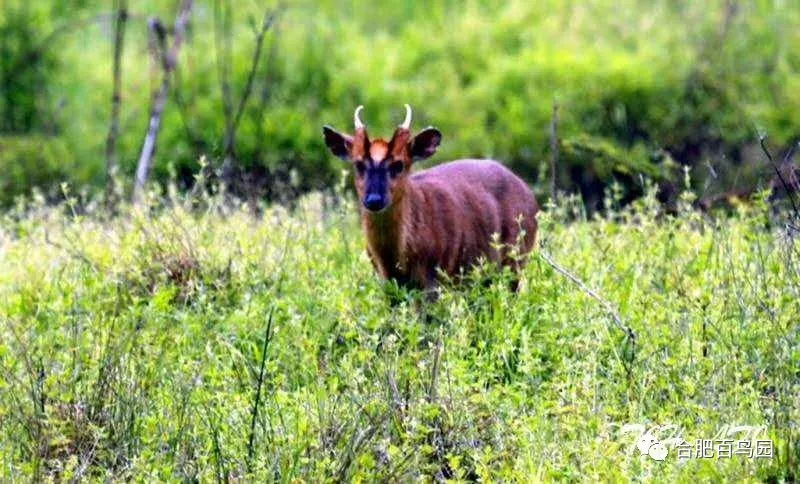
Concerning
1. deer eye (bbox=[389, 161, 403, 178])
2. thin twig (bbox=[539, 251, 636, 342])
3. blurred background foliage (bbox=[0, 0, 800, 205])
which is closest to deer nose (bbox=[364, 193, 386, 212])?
deer eye (bbox=[389, 161, 403, 178])

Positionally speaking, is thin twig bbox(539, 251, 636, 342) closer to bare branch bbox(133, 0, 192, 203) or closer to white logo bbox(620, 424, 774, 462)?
white logo bbox(620, 424, 774, 462)

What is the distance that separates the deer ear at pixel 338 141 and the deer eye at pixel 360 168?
22 centimetres

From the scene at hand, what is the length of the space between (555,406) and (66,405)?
1882 mm

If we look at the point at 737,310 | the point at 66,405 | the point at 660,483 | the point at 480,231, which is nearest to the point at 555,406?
the point at 660,483

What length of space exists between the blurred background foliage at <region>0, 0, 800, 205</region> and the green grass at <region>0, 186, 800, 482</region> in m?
5.19

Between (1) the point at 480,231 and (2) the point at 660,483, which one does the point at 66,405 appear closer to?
(2) the point at 660,483

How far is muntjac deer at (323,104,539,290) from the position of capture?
31.1 ft

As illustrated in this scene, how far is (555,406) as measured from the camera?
290 inches

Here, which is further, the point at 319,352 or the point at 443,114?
the point at 443,114

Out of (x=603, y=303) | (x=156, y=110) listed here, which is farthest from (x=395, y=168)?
(x=156, y=110)

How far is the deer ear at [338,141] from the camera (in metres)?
9.80

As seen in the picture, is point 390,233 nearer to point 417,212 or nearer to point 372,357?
point 417,212

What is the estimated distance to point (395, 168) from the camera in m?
9.54

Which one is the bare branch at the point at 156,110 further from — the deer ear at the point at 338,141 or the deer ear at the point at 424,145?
the deer ear at the point at 424,145
